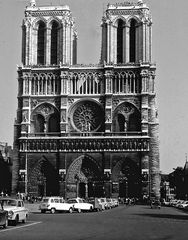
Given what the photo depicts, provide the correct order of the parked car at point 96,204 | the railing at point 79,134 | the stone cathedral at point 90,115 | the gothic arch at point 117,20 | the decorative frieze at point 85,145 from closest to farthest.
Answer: the parked car at point 96,204 < the decorative frieze at point 85,145 < the stone cathedral at point 90,115 < the railing at point 79,134 < the gothic arch at point 117,20

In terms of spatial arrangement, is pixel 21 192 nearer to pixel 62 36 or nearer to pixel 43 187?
pixel 43 187

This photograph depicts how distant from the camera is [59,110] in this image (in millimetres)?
85188

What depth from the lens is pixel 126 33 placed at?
284 feet

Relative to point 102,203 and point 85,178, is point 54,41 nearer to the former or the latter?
point 85,178

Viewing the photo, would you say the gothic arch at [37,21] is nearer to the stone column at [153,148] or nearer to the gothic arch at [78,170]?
the stone column at [153,148]

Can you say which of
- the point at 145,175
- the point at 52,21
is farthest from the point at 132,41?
the point at 145,175

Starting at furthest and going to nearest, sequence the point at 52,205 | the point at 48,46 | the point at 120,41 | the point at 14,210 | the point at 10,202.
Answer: the point at 120,41
the point at 48,46
the point at 52,205
the point at 10,202
the point at 14,210

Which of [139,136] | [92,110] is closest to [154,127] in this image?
[139,136]

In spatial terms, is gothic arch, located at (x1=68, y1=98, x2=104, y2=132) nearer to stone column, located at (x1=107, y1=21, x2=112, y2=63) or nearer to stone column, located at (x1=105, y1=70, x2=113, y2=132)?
stone column, located at (x1=105, y1=70, x2=113, y2=132)

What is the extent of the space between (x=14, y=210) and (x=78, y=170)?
55395 millimetres

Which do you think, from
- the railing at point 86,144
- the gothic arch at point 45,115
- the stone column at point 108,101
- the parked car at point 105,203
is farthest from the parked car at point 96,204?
the gothic arch at point 45,115

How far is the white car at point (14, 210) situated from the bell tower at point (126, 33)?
55.5 metres

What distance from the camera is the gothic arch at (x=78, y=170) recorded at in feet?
275

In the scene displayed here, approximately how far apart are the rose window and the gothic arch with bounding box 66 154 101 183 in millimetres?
4370
